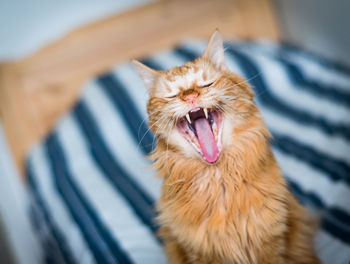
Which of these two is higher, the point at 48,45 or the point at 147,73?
the point at 48,45

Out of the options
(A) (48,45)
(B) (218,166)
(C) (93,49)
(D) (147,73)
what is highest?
(A) (48,45)

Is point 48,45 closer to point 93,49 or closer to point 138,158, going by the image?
point 93,49

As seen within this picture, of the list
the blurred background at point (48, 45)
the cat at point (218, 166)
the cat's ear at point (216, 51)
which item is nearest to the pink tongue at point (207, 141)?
the cat at point (218, 166)

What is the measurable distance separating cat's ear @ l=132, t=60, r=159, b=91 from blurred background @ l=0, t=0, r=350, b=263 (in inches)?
45.4

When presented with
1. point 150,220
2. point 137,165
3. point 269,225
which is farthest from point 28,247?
point 269,225

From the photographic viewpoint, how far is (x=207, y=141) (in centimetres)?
74

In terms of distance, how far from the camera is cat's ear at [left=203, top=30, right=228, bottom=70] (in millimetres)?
762

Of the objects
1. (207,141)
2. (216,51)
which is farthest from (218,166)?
(216,51)

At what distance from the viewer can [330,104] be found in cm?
171

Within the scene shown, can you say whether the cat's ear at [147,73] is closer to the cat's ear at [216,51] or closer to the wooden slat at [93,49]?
the cat's ear at [216,51]

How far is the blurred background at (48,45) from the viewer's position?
6.20 ft

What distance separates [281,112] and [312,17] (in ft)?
2.46

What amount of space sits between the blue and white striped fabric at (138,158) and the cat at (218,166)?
6.1 inches

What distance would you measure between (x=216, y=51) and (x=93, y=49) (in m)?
1.48
